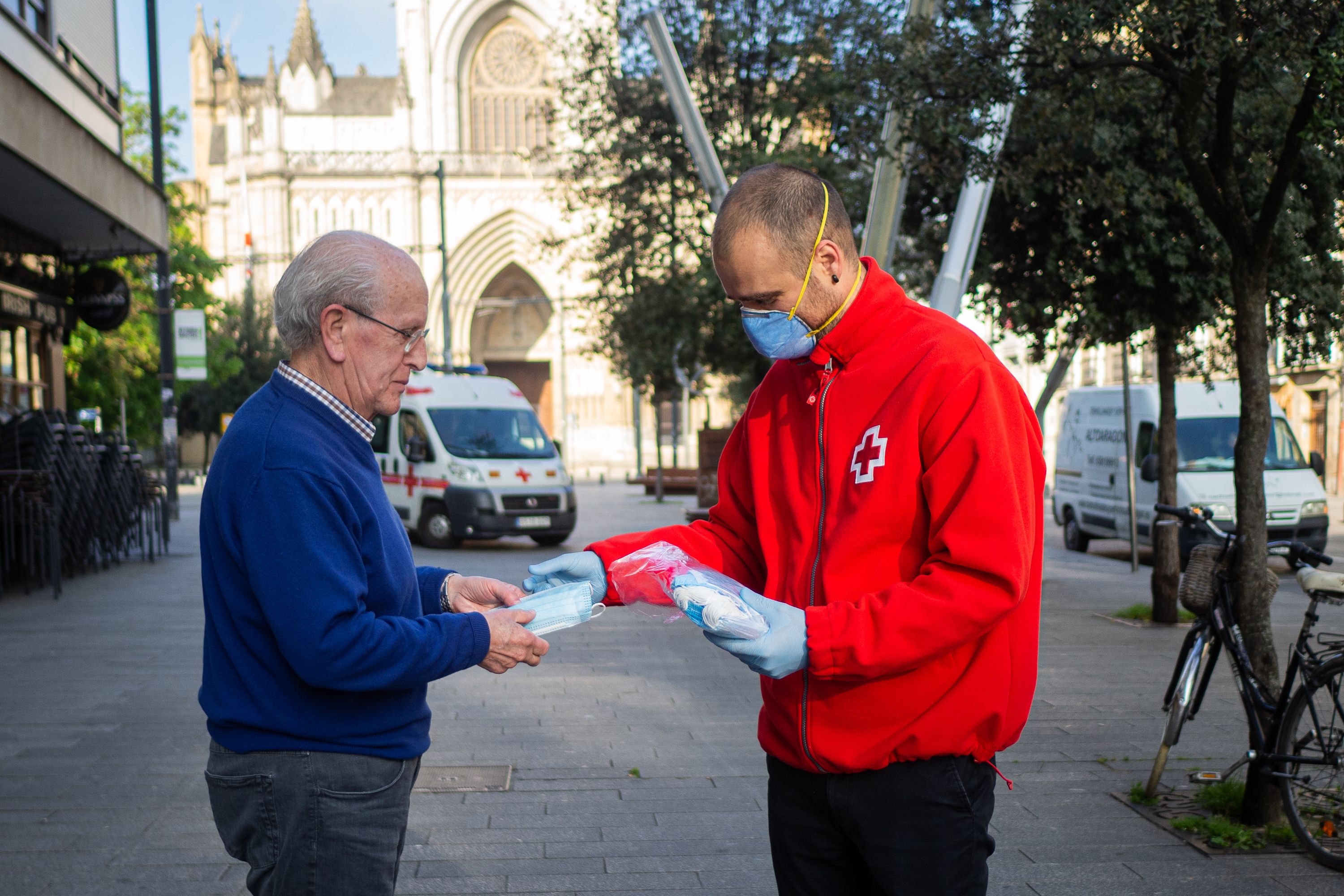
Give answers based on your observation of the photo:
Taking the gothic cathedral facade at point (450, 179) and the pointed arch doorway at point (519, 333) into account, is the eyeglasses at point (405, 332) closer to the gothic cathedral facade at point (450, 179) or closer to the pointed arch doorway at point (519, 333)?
the gothic cathedral facade at point (450, 179)

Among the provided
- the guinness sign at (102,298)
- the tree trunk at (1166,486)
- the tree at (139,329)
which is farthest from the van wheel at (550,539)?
the tree at (139,329)

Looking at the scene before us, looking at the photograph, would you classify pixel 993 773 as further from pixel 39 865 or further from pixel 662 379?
pixel 662 379

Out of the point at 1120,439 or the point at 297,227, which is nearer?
the point at 1120,439

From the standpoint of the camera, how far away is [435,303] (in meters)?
61.1

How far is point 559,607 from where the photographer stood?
238cm

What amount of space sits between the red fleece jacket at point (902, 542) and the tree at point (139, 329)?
24.4 m

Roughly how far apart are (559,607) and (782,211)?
2.81 feet

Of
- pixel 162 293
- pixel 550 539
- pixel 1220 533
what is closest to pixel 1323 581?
pixel 1220 533

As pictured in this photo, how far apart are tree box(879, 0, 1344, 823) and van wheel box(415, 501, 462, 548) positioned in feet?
34.6

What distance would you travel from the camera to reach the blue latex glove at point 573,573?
8.09 ft

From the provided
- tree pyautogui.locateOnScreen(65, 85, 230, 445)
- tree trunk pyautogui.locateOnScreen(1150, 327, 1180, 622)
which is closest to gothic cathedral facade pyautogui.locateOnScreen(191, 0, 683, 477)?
tree pyautogui.locateOnScreen(65, 85, 230, 445)

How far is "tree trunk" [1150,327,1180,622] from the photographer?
9.64 m

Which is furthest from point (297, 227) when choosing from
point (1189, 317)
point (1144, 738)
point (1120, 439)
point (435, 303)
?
point (1144, 738)

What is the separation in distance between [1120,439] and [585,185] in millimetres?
9838
